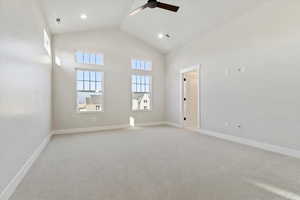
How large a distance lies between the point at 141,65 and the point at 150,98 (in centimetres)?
142

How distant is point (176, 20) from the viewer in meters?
4.66

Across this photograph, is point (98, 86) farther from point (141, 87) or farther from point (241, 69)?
point (241, 69)

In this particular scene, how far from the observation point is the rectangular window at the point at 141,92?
637 centimetres

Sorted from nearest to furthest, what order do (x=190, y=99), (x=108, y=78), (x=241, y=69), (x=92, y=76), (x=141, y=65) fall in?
1. (x=241, y=69)
2. (x=92, y=76)
3. (x=108, y=78)
4. (x=190, y=99)
5. (x=141, y=65)

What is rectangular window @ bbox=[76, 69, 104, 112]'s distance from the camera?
5.42 m

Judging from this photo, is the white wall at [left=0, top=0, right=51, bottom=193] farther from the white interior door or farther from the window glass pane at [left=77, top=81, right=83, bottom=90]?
the white interior door

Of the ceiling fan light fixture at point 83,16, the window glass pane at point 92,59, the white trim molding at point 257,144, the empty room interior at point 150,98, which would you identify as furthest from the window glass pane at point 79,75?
the white trim molding at point 257,144

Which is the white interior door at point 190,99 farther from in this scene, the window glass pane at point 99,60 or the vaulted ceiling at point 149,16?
the window glass pane at point 99,60

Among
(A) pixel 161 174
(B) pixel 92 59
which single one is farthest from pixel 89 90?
(A) pixel 161 174

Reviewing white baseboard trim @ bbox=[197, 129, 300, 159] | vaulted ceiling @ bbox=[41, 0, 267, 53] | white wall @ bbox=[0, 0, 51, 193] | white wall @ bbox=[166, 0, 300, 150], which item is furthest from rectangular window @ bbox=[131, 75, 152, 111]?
white wall @ bbox=[0, 0, 51, 193]

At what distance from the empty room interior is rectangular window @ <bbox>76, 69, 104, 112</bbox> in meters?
0.03

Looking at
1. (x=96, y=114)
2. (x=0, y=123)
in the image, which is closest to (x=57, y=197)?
(x=0, y=123)

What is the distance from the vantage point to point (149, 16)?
4.82m

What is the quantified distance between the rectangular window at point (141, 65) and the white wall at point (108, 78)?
0.17 meters
